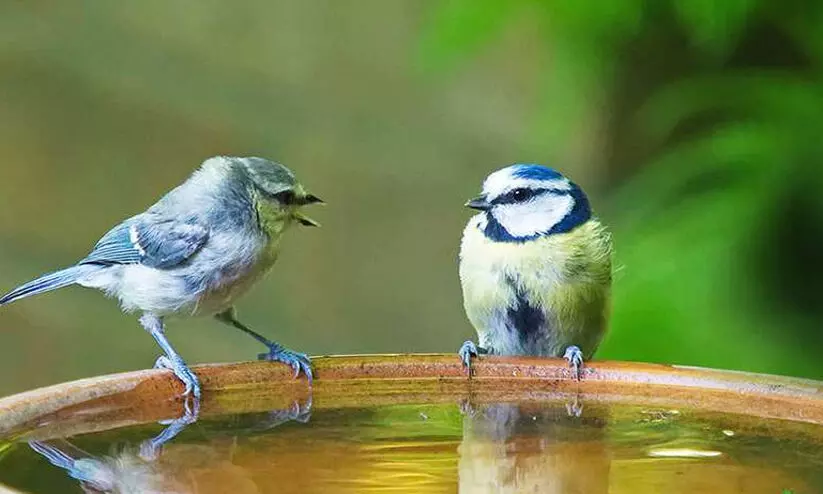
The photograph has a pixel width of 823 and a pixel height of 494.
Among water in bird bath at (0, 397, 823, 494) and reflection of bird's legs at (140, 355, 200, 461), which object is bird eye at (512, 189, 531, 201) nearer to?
water in bird bath at (0, 397, 823, 494)

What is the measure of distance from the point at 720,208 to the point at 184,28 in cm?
133

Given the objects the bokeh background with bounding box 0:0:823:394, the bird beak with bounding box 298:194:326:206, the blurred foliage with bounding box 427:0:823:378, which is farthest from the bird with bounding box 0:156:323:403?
the bokeh background with bounding box 0:0:823:394

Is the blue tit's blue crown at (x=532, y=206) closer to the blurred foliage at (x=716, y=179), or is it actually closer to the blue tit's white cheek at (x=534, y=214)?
the blue tit's white cheek at (x=534, y=214)

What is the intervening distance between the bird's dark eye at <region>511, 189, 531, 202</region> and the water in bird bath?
420 millimetres

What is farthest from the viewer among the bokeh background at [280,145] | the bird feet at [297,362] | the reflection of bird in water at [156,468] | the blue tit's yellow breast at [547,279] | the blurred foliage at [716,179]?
the bokeh background at [280,145]

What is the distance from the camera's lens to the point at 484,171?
273 centimetres

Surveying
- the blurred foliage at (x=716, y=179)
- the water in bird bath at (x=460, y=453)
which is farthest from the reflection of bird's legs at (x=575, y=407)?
the blurred foliage at (x=716, y=179)

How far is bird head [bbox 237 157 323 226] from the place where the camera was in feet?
4.67

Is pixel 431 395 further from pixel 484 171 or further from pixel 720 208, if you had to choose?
pixel 484 171

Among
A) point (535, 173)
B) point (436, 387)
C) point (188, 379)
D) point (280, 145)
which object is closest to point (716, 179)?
point (535, 173)

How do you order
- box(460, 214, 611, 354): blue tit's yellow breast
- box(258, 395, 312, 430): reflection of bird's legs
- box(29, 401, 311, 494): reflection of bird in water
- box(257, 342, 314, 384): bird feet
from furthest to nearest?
box(460, 214, 611, 354): blue tit's yellow breast → box(257, 342, 314, 384): bird feet → box(258, 395, 312, 430): reflection of bird's legs → box(29, 401, 311, 494): reflection of bird in water

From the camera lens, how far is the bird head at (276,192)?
142 centimetres

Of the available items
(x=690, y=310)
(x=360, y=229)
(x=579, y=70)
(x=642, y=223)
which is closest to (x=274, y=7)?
(x=360, y=229)

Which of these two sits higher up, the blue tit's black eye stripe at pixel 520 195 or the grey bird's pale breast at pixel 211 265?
the blue tit's black eye stripe at pixel 520 195
